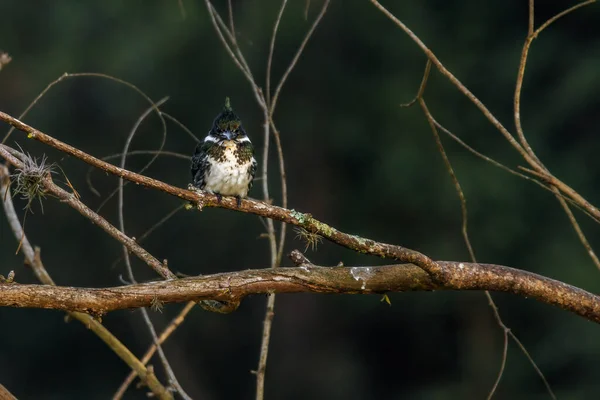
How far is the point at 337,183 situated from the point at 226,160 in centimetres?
693

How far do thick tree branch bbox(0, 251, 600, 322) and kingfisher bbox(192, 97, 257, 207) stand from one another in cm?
142

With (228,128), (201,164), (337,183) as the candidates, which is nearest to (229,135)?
(228,128)

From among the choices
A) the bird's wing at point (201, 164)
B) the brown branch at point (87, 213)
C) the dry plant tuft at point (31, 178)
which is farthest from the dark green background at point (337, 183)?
the dry plant tuft at point (31, 178)

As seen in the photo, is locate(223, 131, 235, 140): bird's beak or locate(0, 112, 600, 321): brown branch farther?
locate(223, 131, 235, 140): bird's beak

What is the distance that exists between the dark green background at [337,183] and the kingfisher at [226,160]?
530 centimetres

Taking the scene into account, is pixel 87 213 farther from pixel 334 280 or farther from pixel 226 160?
pixel 226 160

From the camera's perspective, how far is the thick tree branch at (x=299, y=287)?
105 inches

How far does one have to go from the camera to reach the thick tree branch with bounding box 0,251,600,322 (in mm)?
2680

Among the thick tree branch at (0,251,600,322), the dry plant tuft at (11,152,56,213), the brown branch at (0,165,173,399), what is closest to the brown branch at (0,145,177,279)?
the dry plant tuft at (11,152,56,213)

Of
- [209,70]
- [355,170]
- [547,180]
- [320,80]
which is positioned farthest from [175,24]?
[547,180]

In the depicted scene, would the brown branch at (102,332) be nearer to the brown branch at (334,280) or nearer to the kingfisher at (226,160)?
the brown branch at (334,280)

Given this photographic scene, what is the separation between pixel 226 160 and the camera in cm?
434

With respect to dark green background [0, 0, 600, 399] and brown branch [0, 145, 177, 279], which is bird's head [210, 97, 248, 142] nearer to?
brown branch [0, 145, 177, 279]

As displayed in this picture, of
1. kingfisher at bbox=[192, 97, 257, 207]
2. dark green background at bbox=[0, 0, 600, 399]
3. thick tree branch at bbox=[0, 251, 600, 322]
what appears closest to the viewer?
thick tree branch at bbox=[0, 251, 600, 322]
